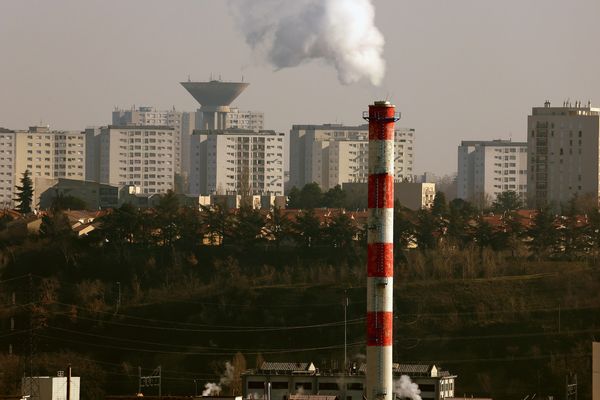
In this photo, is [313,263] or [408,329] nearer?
[408,329]

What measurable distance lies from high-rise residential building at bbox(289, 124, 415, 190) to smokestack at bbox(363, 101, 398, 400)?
125m

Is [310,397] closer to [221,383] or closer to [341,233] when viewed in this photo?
[221,383]

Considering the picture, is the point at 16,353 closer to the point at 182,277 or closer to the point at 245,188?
the point at 182,277

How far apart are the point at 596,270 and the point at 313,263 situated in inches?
545

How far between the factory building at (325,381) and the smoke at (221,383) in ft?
4.72

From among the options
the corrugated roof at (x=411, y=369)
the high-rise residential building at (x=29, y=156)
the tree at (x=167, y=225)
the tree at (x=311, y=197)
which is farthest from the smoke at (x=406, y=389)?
the high-rise residential building at (x=29, y=156)

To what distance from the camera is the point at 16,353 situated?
78625mm

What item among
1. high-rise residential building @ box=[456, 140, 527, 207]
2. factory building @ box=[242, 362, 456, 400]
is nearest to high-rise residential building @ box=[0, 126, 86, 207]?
high-rise residential building @ box=[456, 140, 527, 207]

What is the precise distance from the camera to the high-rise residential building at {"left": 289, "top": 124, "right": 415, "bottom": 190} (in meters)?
188

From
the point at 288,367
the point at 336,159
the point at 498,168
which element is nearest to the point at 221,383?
the point at 288,367

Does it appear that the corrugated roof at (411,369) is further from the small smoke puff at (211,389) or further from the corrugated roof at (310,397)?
the small smoke puff at (211,389)

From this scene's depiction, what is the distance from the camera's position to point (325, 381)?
222 ft

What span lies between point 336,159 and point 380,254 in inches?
5237

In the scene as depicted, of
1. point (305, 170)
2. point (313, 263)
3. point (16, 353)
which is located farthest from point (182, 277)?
point (305, 170)
